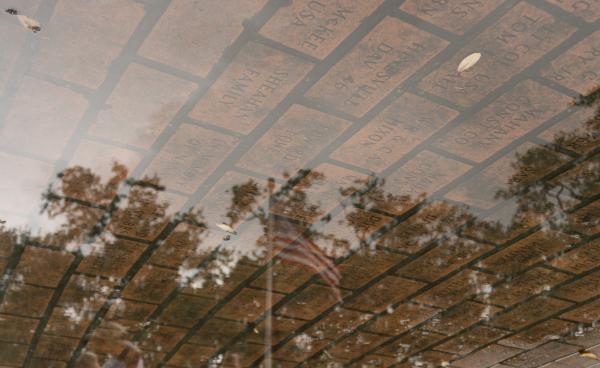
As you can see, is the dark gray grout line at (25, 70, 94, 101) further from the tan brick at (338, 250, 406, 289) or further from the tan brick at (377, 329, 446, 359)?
the tan brick at (377, 329, 446, 359)

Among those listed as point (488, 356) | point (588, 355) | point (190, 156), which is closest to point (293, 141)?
point (190, 156)

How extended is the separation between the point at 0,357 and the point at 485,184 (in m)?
9.62

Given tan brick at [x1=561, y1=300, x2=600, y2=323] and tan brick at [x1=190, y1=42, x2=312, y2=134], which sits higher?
tan brick at [x1=561, y1=300, x2=600, y2=323]

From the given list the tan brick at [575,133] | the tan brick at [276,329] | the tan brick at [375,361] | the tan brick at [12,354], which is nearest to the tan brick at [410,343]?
the tan brick at [375,361]

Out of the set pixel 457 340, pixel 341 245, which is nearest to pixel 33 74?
pixel 341 245

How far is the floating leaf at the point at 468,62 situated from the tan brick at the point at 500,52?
1.7 inches

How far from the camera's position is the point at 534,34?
22.0 feet

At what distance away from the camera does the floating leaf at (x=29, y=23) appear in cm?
630

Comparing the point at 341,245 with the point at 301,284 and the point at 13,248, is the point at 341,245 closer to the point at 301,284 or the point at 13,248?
the point at 301,284

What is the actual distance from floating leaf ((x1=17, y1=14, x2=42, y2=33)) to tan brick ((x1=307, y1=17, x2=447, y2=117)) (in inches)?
102

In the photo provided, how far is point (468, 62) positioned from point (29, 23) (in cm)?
398

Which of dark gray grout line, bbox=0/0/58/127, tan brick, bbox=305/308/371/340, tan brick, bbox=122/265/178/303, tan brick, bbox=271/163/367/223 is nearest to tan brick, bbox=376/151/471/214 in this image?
tan brick, bbox=271/163/367/223

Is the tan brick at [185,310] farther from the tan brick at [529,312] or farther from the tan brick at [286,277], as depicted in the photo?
the tan brick at [529,312]

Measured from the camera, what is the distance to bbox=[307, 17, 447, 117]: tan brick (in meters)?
6.57
